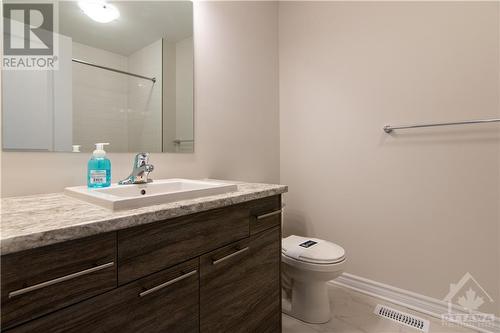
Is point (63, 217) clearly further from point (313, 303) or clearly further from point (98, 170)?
point (313, 303)

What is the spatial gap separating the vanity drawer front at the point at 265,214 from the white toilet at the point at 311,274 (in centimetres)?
37

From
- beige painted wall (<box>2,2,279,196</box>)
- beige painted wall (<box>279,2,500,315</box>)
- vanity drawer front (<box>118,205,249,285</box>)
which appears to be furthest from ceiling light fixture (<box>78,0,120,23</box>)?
beige painted wall (<box>279,2,500,315</box>)

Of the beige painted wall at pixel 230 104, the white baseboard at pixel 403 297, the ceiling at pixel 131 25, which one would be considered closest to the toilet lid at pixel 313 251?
the white baseboard at pixel 403 297

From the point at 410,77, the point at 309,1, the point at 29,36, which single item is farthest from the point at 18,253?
the point at 309,1

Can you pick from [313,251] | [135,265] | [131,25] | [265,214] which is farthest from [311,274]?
[131,25]

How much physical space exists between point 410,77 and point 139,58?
160cm

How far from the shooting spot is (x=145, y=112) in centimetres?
135

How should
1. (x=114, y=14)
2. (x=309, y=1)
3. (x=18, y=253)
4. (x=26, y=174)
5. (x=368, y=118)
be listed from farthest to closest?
(x=309, y=1), (x=368, y=118), (x=114, y=14), (x=26, y=174), (x=18, y=253)

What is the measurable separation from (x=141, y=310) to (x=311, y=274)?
0.98 m

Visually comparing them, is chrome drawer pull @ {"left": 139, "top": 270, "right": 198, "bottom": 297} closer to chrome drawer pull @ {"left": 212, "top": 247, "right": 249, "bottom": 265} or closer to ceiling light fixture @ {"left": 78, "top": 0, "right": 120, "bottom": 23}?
chrome drawer pull @ {"left": 212, "top": 247, "right": 249, "bottom": 265}

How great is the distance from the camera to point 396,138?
1646mm

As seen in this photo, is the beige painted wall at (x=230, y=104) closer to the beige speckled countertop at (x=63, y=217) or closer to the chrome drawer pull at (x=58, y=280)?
the beige speckled countertop at (x=63, y=217)

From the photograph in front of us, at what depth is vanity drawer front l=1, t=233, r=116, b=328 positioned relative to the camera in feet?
1.64

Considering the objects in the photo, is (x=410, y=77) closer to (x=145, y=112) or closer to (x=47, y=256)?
(x=145, y=112)
